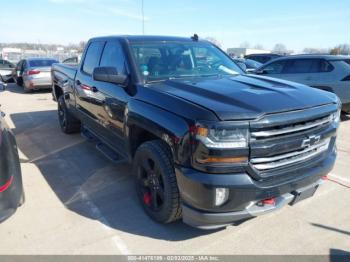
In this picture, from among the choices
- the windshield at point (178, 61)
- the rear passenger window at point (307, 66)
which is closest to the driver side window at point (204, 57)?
the windshield at point (178, 61)

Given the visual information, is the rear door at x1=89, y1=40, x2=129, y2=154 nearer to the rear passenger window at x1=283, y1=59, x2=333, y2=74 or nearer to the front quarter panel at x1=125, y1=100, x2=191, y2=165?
the front quarter panel at x1=125, y1=100, x2=191, y2=165

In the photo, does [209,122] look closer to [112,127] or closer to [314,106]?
[314,106]

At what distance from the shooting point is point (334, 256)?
272 centimetres

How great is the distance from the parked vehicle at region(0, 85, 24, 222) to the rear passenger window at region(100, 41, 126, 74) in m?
1.50

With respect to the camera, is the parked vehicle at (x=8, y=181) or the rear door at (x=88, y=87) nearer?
the parked vehicle at (x=8, y=181)

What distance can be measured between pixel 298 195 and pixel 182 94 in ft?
4.55

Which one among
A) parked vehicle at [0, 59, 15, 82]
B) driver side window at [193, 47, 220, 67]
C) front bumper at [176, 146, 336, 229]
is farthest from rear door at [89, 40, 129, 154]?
parked vehicle at [0, 59, 15, 82]

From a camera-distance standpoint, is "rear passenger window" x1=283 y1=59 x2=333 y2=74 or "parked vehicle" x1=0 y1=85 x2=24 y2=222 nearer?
"parked vehicle" x1=0 y1=85 x2=24 y2=222

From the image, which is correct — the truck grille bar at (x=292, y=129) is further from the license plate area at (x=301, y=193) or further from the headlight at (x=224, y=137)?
the license plate area at (x=301, y=193)

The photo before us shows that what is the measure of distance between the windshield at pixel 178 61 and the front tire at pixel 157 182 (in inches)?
34.2

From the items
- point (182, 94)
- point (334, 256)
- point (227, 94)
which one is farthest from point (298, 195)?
point (182, 94)

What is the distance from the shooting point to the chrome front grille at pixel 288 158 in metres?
2.50

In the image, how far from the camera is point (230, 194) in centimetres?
Result: 242

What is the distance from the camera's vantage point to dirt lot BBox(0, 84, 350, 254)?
2.87 metres
